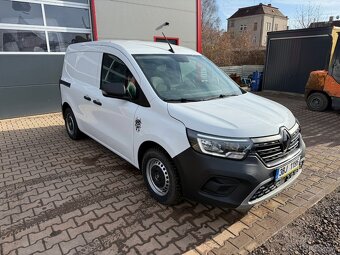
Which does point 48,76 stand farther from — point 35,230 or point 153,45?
point 35,230

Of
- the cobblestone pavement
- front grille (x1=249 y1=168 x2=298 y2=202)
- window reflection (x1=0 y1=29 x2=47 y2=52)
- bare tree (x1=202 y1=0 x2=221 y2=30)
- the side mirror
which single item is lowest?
the cobblestone pavement

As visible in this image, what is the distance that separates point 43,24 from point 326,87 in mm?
9147

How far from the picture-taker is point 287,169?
2.79m

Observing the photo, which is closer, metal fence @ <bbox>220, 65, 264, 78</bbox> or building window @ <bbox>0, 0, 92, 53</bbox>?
building window @ <bbox>0, 0, 92, 53</bbox>

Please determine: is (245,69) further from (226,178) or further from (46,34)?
(226,178)

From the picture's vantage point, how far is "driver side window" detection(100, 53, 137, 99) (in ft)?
10.8

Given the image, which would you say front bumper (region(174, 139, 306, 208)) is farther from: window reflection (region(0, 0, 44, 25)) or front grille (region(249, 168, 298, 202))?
window reflection (region(0, 0, 44, 25))

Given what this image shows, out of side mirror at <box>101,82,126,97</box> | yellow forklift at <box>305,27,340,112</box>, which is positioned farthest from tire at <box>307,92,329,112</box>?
side mirror at <box>101,82,126,97</box>

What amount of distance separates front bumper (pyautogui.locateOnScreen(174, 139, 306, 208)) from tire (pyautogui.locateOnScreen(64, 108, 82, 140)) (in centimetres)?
348

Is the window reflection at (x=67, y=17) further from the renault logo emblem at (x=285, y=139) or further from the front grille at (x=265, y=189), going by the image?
the front grille at (x=265, y=189)

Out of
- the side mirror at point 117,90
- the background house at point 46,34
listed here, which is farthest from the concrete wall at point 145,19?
the side mirror at point 117,90

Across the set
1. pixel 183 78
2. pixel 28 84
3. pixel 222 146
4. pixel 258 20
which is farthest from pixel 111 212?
pixel 258 20

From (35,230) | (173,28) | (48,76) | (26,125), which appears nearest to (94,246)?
(35,230)

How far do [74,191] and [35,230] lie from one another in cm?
86
